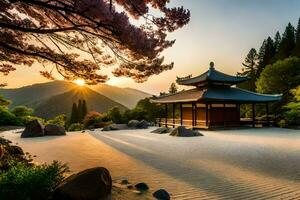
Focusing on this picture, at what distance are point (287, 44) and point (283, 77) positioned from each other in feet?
43.8

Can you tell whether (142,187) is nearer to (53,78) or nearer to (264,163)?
(264,163)

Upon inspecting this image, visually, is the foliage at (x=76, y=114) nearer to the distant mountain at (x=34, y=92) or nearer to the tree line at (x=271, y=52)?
the tree line at (x=271, y=52)

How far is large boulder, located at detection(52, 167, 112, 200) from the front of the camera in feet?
14.2

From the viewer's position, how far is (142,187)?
18.3 ft

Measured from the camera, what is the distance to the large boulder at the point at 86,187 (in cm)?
434

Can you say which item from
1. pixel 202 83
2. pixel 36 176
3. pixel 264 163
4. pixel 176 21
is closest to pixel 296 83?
pixel 202 83

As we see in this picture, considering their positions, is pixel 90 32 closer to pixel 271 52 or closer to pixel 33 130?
pixel 33 130

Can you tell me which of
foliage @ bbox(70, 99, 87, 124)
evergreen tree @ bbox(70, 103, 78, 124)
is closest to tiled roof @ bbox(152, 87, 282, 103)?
foliage @ bbox(70, 99, 87, 124)

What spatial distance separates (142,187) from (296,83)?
97.4 ft

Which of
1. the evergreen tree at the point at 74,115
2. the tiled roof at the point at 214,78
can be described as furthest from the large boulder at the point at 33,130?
the evergreen tree at the point at 74,115

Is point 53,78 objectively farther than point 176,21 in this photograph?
Yes

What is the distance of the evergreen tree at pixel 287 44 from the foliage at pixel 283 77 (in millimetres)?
10165

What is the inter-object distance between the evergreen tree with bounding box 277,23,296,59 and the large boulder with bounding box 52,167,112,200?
134ft

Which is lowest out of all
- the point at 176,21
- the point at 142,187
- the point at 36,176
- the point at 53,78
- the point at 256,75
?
the point at 142,187
